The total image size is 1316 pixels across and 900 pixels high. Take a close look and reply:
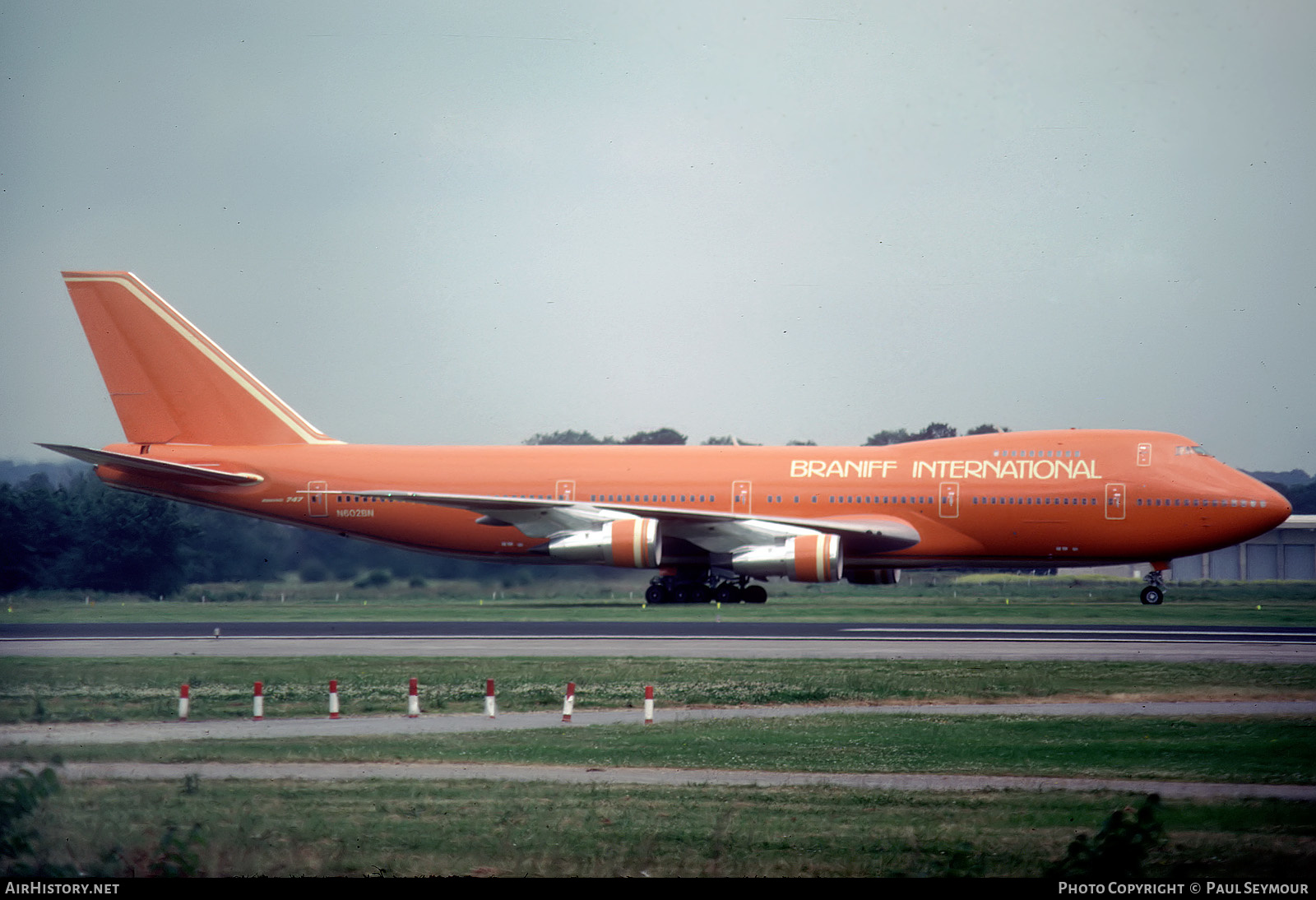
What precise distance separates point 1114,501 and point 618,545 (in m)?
15.4

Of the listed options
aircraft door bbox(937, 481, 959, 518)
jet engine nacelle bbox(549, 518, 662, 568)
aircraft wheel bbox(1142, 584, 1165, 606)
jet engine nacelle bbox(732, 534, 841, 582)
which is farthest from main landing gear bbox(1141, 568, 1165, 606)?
jet engine nacelle bbox(549, 518, 662, 568)

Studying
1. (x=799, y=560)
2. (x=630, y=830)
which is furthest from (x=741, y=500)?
(x=630, y=830)

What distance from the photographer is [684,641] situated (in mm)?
29219

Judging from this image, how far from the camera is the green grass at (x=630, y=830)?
10.1 metres

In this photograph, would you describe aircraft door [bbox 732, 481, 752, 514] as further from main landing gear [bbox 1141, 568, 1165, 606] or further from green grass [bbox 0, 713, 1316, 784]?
green grass [bbox 0, 713, 1316, 784]

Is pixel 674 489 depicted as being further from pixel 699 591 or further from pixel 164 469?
pixel 164 469

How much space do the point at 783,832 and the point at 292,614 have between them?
33.5 meters

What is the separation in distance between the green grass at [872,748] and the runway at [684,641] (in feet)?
26.8

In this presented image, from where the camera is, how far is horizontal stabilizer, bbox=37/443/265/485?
39.6m

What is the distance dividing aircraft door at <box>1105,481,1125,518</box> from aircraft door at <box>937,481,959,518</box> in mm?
4528

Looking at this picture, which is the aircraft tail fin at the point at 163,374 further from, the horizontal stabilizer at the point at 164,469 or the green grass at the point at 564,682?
the green grass at the point at 564,682

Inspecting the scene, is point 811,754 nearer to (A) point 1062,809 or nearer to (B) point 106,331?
(A) point 1062,809

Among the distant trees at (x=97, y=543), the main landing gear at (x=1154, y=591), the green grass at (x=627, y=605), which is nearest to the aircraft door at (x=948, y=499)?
the green grass at (x=627, y=605)

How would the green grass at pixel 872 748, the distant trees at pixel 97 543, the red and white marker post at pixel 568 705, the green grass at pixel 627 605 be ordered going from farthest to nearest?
1. the distant trees at pixel 97 543
2. the green grass at pixel 627 605
3. the red and white marker post at pixel 568 705
4. the green grass at pixel 872 748
